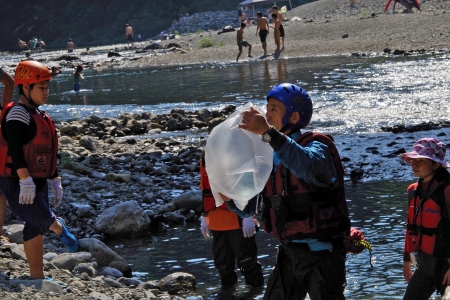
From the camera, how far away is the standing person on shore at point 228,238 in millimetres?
6496

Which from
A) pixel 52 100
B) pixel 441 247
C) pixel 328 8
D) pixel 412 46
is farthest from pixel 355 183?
pixel 328 8

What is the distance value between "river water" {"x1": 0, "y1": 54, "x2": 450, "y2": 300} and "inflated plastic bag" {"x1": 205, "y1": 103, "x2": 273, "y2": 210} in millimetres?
2837

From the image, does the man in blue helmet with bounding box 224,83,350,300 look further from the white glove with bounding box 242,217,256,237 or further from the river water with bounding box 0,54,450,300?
the river water with bounding box 0,54,450,300

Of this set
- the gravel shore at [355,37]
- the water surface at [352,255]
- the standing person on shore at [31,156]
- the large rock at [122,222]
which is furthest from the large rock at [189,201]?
the gravel shore at [355,37]

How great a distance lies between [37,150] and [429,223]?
2.81 metres

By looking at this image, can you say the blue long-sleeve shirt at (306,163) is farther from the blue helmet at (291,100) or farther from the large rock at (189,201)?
the large rock at (189,201)

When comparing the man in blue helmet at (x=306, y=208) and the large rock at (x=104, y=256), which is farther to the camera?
the large rock at (x=104, y=256)

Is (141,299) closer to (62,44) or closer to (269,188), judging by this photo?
(269,188)

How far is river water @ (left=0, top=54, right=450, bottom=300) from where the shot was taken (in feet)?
Answer: 24.9

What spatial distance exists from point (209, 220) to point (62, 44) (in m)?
79.1

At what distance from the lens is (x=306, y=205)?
416 centimetres

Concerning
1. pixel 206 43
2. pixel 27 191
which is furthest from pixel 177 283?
pixel 206 43

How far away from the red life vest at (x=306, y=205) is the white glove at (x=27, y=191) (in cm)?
214

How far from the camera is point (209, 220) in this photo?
663cm
